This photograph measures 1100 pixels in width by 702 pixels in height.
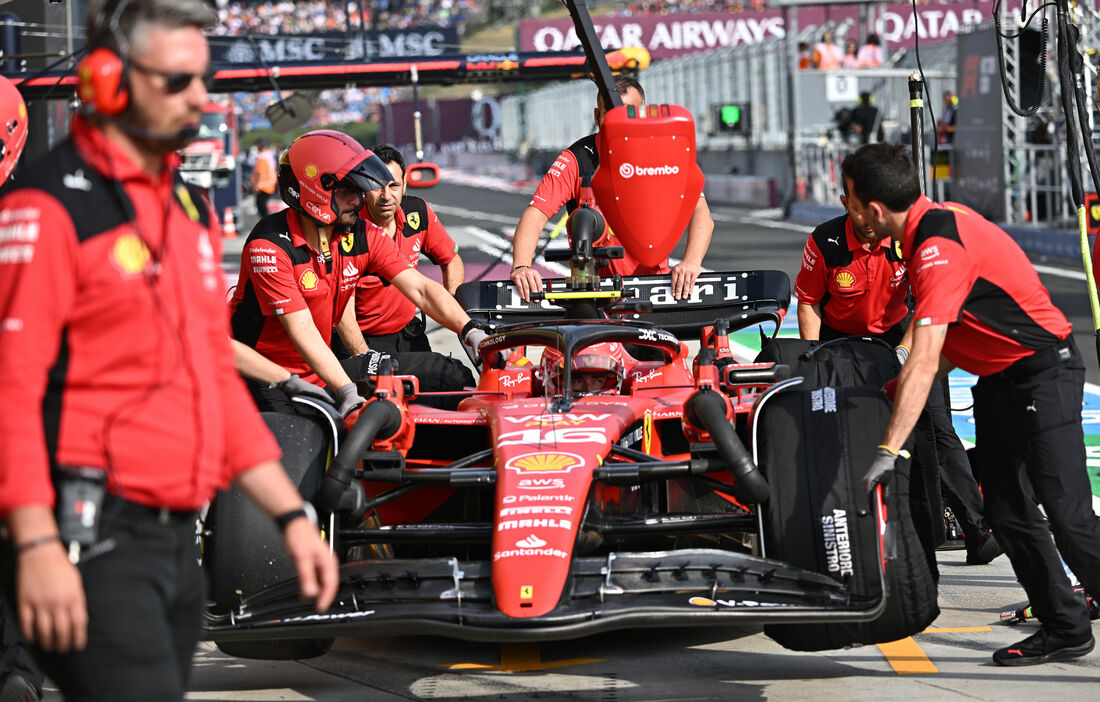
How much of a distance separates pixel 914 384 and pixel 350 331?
315cm

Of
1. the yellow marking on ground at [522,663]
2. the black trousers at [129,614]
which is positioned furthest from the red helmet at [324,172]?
the black trousers at [129,614]

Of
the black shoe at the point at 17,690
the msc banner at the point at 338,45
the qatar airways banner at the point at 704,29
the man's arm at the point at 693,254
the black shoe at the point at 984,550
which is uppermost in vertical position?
the qatar airways banner at the point at 704,29

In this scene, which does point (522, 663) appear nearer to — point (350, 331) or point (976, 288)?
point (976, 288)

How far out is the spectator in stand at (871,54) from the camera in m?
33.6

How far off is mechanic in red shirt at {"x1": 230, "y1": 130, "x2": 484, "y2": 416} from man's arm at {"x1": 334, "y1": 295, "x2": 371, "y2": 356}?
0.01m

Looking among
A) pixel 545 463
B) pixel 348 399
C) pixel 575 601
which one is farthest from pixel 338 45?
pixel 575 601

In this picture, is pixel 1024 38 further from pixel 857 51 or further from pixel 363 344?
pixel 857 51

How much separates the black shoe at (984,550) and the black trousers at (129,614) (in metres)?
4.54

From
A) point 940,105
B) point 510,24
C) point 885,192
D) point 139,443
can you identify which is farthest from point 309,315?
point 510,24

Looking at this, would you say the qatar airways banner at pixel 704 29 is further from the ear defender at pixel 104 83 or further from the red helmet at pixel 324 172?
the ear defender at pixel 104 83

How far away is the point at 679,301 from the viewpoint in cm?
729

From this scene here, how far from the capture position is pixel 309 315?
262 inches

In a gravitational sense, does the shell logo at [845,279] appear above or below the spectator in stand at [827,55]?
below

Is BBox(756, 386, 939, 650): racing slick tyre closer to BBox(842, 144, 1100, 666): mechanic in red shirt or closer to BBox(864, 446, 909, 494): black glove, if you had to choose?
BBox(864, 446, 909, 494): black glove
